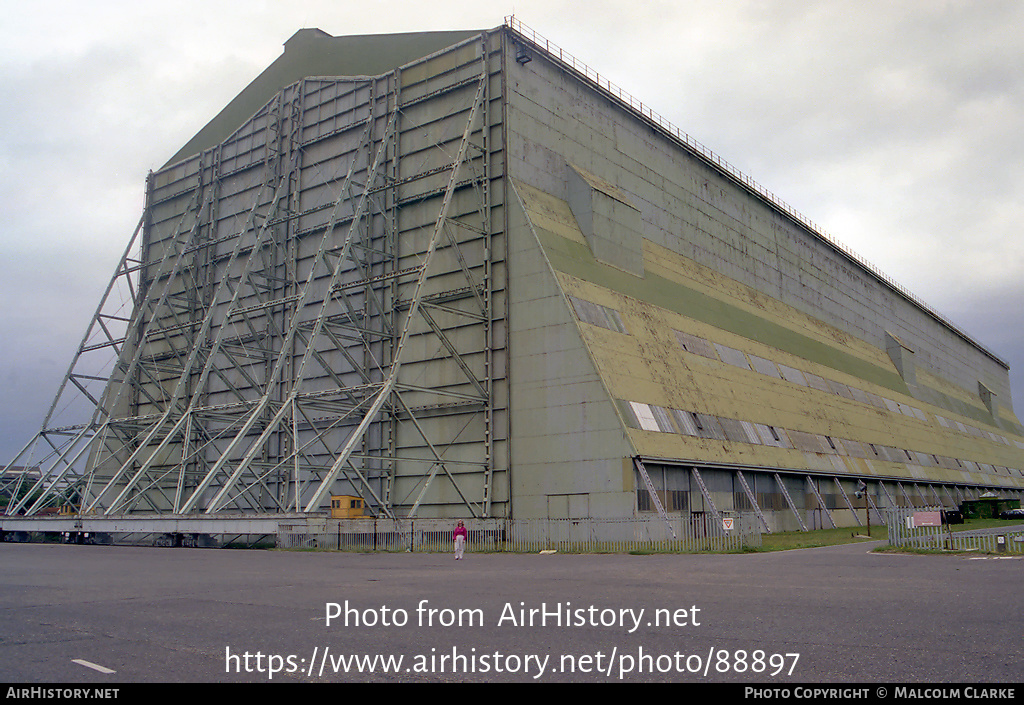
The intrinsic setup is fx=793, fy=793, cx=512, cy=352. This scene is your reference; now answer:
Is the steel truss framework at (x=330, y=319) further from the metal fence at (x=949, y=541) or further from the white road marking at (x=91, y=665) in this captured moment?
the white road marking at (x=91, y=665)

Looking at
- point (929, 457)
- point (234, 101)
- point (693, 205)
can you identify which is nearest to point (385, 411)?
point (693, 205)

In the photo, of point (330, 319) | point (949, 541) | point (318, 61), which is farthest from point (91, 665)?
point (318, 61)

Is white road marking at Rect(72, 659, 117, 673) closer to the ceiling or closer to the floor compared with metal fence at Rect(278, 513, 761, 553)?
closer to the ceiling

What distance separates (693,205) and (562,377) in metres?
22.8

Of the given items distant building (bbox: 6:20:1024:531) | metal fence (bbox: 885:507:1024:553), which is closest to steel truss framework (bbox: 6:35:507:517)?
distant building (bbox: 6:20:1024:531)

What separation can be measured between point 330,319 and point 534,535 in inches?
747

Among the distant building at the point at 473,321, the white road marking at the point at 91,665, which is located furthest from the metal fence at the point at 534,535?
the white road marking at the point at 91,665

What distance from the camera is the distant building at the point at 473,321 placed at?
119 ft

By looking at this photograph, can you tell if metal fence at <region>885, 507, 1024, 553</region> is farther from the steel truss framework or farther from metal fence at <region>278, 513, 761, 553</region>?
the steel truss framework

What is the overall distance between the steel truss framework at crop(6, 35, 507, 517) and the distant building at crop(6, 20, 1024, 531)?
189 mm

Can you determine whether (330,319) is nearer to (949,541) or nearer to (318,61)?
(318,61)

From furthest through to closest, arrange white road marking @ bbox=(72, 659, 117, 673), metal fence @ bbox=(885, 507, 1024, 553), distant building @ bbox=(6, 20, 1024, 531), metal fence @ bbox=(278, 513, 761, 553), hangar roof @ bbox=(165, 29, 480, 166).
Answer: hangar roof @ bbox=(165, 29, 480, 166) → distant building @ bbox=(6, 20, 1024, 531) → metal fence @ bbox=(278, 513, 761, 553) → metal fence @ bbox=(885, 507, 1024, 553) → white road marking @ bbox=(72, 659, 117, 673)

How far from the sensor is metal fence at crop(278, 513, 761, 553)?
101 feet

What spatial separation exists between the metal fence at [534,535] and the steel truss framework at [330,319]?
2210 millimetres
